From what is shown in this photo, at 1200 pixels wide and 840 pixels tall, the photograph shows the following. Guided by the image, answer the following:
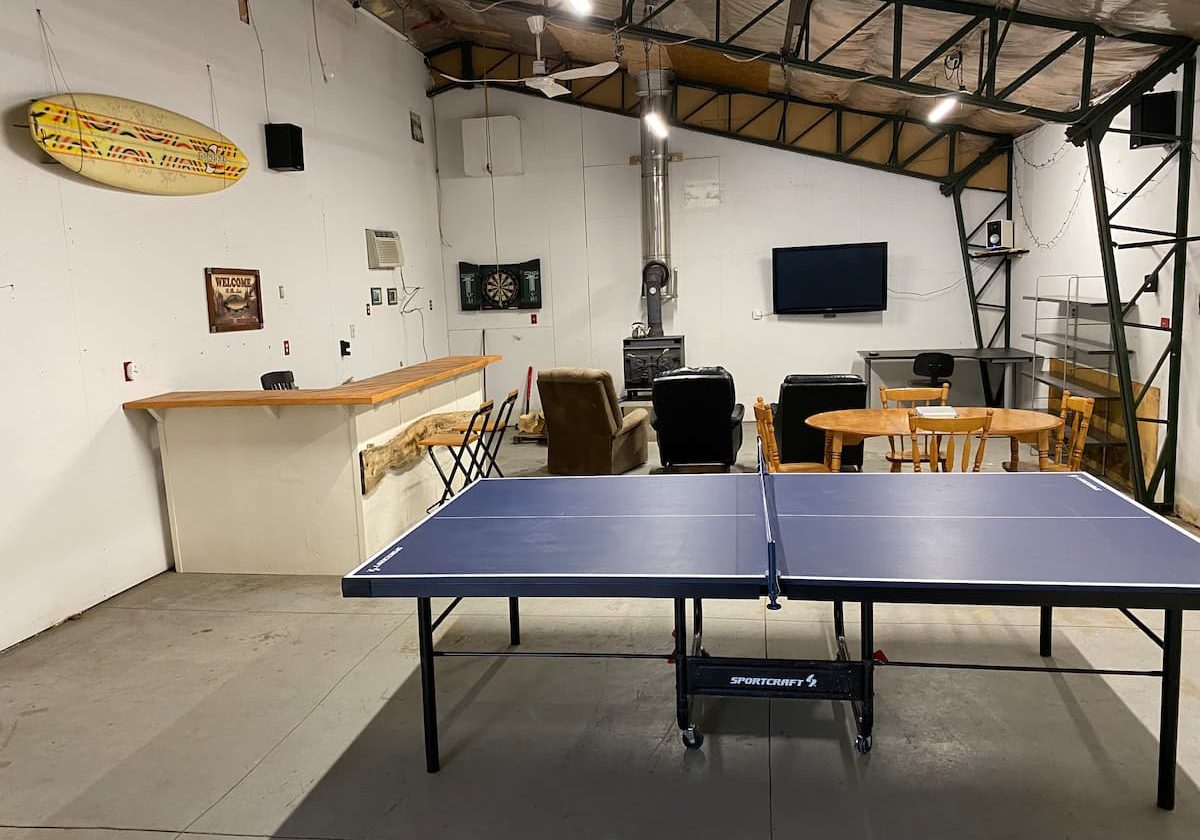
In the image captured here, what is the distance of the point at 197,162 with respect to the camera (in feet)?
18.9

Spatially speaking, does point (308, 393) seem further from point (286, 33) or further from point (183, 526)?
point (286, 33)

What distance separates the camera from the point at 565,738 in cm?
317

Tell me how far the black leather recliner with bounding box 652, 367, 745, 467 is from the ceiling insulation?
255cm

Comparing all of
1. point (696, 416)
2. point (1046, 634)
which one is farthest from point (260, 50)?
point (1046, 634)

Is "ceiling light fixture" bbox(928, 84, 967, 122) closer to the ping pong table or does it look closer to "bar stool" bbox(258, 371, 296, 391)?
the ping pong table

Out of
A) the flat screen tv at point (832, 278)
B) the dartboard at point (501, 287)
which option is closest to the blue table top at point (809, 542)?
the flat screen tv at point (832, 278)

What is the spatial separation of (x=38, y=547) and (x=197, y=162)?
269cm

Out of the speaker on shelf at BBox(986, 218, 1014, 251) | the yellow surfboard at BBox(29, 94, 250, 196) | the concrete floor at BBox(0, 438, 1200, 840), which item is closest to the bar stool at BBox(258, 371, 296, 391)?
the yellow surfboard at BBox(29, 94, 250, 196)

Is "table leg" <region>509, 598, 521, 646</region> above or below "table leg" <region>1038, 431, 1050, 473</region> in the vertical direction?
below

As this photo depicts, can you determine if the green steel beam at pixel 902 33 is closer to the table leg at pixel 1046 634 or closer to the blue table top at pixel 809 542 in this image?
the blue table top at pixel 809 542

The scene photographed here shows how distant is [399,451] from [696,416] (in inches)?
93.8

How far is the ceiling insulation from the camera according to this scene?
17.3ft

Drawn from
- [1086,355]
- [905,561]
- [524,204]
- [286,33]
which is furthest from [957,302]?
[905,561]

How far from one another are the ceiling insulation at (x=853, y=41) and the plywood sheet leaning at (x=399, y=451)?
11.3ft
